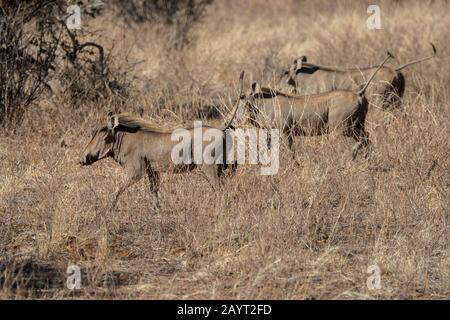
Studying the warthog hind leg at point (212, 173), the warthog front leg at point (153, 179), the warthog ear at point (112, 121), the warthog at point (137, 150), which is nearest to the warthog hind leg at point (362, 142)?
the warthog at point (137, 150)

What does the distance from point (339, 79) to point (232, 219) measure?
4.04 m

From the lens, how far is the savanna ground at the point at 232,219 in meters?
5.34

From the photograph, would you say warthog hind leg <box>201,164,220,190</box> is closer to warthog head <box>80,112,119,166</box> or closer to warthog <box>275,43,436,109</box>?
warthog head <box>80,112,119,166</box>

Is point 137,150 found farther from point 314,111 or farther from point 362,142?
point 362,142

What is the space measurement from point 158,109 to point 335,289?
161 inches

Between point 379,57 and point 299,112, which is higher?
point 379,57

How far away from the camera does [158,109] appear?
8.98m

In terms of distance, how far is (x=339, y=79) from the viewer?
32.2ft

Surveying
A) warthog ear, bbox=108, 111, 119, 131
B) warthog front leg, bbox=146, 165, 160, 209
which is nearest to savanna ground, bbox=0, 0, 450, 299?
warthog front leg, bbox=146, 165, 160, 209

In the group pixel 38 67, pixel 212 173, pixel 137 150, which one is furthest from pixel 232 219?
pixel 38 67

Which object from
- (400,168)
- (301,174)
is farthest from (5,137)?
(400,168)

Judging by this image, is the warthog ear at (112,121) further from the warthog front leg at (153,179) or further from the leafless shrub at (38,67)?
the leafless shrub at (38,67)

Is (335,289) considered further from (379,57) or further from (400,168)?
(379,57)

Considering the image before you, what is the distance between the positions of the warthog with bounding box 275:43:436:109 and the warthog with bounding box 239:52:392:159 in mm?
1336
